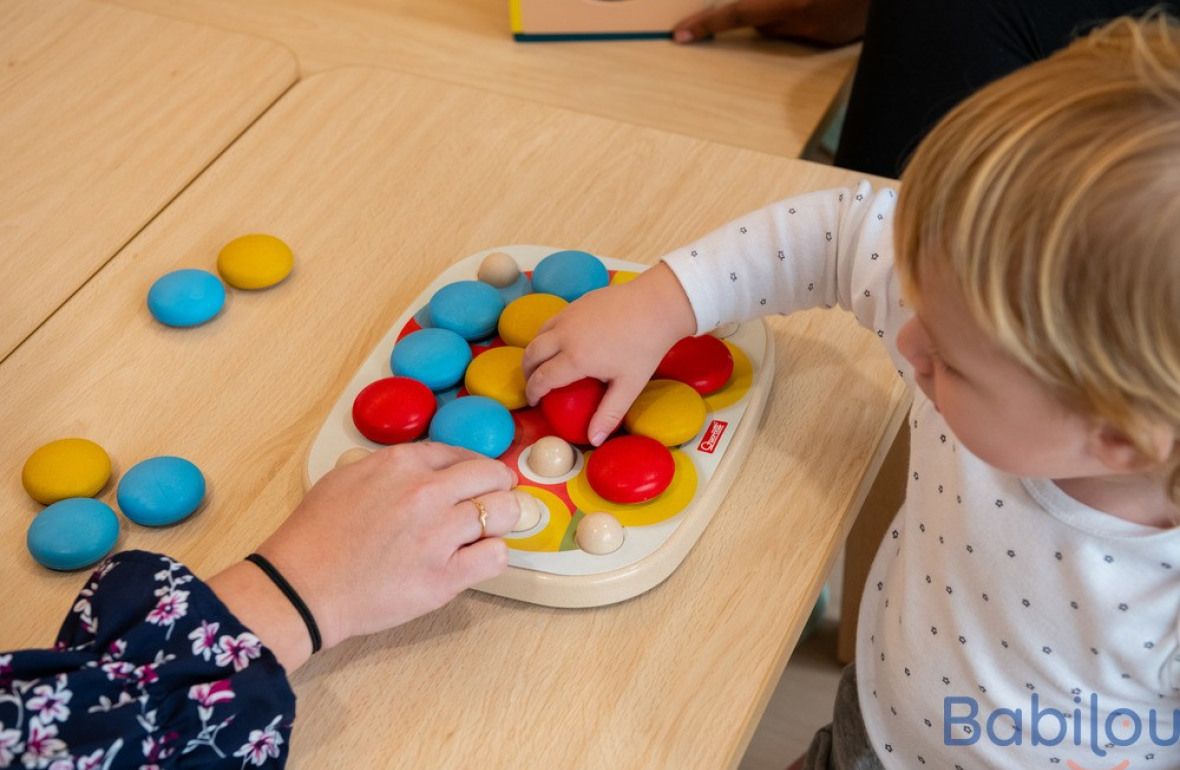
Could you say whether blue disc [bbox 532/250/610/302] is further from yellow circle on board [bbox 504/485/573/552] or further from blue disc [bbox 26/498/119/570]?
blue disc [bbox 26/498/119/570]

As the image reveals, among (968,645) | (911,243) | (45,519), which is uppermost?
(911,243)

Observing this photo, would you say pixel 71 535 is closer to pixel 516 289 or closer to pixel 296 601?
pixel 296 601

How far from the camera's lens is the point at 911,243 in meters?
0.59

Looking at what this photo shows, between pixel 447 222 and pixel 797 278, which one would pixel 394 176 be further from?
pixel 797 278

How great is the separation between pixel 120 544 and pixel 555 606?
261 millimetres

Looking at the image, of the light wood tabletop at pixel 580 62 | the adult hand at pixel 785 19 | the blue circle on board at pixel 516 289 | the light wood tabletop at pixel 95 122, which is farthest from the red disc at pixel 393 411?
the adult hand at pixel 785 19

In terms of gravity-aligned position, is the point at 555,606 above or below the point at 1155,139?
below

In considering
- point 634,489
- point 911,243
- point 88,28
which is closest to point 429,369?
point 634,489

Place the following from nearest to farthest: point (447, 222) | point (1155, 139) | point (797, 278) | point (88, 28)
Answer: point (1155, 139)
point (797, 278)
point (447, 222)
point (88, 28)

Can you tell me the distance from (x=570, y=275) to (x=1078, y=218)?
0.39 meters

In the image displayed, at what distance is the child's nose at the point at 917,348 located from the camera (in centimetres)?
64

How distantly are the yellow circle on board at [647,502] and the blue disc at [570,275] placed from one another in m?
0.15

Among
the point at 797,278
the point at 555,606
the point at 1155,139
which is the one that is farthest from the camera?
the point at 797,278

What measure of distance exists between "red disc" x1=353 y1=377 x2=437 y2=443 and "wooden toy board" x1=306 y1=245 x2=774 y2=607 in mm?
12
